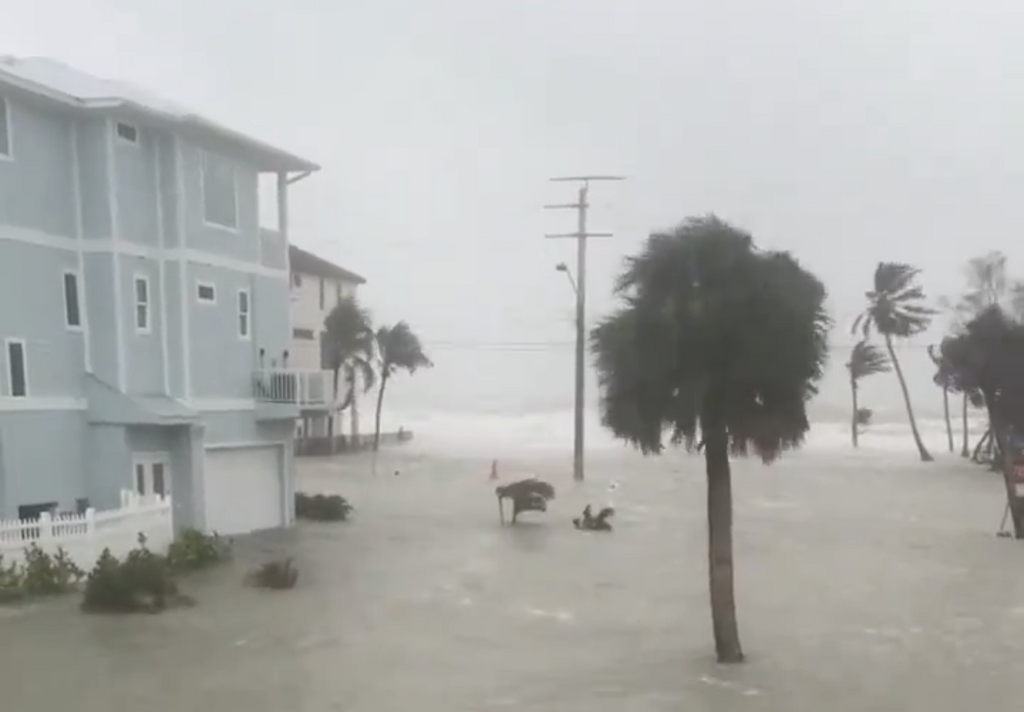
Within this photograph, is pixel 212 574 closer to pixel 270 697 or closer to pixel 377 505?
pixel 270 697

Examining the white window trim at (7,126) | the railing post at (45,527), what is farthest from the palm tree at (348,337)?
the railing post at (45,527)

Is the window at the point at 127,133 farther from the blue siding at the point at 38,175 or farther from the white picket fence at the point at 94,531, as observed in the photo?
the white picket fence at the point at 94,531

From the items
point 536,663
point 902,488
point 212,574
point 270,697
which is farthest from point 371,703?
point 902,488

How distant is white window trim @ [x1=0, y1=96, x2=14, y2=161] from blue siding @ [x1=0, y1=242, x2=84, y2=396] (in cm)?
147

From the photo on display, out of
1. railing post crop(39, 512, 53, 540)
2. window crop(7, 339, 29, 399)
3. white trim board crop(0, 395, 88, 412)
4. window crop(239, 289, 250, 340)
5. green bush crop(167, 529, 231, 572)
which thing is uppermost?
window crop(239, 289, 250, 340)

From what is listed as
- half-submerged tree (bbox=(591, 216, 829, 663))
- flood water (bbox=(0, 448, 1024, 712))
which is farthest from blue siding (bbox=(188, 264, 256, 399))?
half-submerged tree (bbox=(591, 216, 829, 663))

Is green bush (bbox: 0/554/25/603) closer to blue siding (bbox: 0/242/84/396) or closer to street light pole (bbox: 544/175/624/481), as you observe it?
blue siding (bbox: 0/242/84/396)

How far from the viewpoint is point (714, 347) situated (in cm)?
1320

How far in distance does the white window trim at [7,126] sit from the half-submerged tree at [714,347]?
12453 millimetres

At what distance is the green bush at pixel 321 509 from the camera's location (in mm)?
30406

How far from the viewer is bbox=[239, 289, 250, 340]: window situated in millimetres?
27125

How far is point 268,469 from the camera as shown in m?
28.4

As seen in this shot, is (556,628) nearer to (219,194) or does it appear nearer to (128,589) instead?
(128,589)

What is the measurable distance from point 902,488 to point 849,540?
17.5 meters
